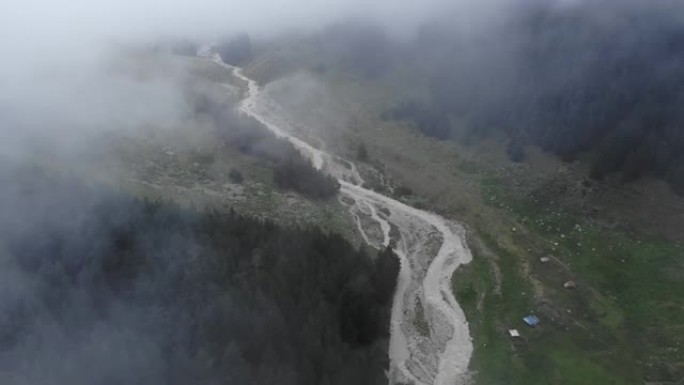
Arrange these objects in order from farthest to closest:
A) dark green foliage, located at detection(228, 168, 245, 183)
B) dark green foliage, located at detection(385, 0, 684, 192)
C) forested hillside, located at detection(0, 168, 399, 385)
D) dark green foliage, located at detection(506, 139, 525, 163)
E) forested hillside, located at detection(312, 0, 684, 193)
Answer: dark green foliage, located at detection(506, 139, 525, 163) < forested hillside, located at detection(312, 0, 684, 193) < dark green foliage, located at detection(385, 0, 684, 192) < dark green foliage, located at detection(228, 168, 245, 183) < forested hillside, located at detection(0, 168, 399, 385)

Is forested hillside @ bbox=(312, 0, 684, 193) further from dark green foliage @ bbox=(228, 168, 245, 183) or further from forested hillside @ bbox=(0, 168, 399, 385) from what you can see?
forested hillside @ bbox=(0, 168, 399, 385)

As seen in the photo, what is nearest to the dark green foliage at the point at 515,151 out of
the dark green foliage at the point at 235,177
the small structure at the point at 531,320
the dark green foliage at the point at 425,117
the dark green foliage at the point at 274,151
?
the dark green foliage at the point at 425,117

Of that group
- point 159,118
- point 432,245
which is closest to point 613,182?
point 432,245

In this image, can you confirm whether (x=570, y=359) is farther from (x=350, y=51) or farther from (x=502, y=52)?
(x=350, y=51)

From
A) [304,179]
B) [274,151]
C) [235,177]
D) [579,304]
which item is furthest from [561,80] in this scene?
[235,177]

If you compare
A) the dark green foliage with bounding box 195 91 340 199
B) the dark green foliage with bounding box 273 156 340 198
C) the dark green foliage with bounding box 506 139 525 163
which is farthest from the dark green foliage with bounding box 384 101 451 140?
the dark green foliage with bounding box 273 156 340 198

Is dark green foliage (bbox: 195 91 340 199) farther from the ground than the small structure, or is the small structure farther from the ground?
the small structure

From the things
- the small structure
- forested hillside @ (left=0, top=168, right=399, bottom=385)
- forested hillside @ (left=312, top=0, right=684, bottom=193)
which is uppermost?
forested hillside @ (left=312, top=0, right=684, bottom=193)
